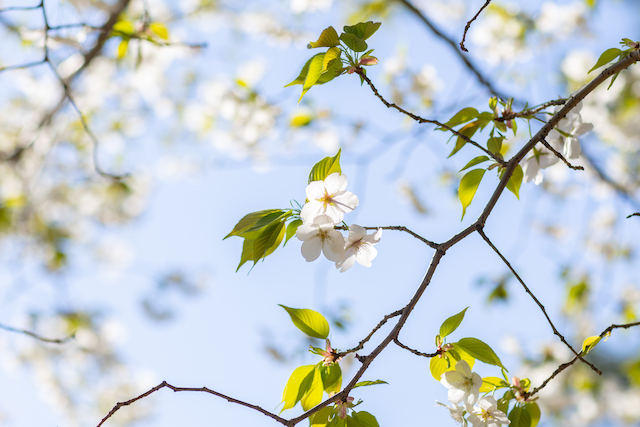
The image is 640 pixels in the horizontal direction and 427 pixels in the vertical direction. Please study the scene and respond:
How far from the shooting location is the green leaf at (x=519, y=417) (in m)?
0.62

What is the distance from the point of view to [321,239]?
561mm

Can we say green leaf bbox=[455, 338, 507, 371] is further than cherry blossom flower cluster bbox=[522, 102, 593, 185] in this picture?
No

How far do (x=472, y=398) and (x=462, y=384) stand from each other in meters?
0.02

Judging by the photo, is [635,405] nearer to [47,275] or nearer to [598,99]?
[598,99]

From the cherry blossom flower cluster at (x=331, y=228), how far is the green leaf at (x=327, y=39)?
16cm

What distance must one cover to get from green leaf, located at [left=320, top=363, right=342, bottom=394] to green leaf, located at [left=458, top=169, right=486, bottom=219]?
30 centimetres

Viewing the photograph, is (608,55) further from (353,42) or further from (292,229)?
(292,229)

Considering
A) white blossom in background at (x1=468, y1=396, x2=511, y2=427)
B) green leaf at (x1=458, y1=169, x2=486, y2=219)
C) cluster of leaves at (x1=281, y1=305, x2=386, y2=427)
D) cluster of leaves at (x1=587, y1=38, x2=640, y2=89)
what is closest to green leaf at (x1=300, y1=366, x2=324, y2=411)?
cluster of leaves at (x1=281, y1=305, x2=386, y2=427)

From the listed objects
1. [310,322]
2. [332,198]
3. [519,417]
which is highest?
[332,198]

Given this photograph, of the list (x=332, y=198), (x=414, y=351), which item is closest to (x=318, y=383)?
(x=414, y=351)

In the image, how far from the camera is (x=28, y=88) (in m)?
3.27

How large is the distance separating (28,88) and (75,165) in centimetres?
83

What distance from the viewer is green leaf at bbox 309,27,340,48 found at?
54 cm

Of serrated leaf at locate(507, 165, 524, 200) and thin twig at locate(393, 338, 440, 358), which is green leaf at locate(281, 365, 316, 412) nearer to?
thin twig at locate(393, 338, 440, 358)
